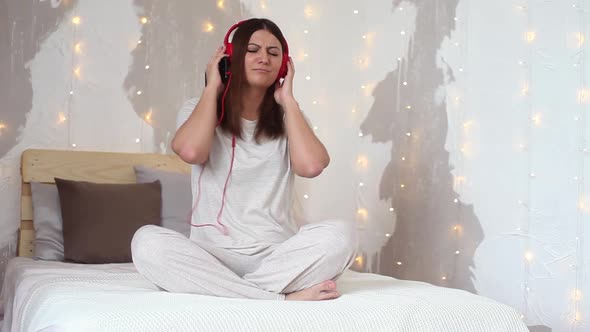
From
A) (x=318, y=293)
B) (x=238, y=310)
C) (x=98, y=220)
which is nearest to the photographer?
(x=238, y=310)

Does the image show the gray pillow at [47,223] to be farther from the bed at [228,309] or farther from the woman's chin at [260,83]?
the woman's chin at [260,83]

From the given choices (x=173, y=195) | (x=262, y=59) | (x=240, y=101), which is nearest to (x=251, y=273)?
(x=240, y=101)

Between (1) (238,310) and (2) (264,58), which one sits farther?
(2) (264,58)

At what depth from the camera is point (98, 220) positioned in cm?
297

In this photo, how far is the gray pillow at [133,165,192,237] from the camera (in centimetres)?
319

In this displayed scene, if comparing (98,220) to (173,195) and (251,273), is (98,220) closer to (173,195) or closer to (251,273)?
(173,195)

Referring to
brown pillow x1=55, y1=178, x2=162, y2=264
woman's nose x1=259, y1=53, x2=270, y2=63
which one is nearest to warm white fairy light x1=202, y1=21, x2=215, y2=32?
brown pillow x1=55, y1=178, x2=162, y2=264

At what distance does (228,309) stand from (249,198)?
70 centimetres

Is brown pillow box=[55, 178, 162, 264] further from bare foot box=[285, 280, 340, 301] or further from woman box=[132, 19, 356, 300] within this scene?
bare foot box=[285, 280, 340, 301]

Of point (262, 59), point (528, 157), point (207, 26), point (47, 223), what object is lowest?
point (47, 223)

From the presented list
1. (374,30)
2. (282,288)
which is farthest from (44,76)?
(282,288)

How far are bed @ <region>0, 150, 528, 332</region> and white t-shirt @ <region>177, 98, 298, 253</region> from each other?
0.26m

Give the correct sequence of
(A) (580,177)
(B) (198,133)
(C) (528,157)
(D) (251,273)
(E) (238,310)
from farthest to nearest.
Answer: (C) (528,157) → (A) (580,177) → (B) (198,133) → (D) (251,273) → (E) (238,310)

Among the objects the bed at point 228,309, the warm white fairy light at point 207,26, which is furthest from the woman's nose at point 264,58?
the warm white fairy light at point 207,26
